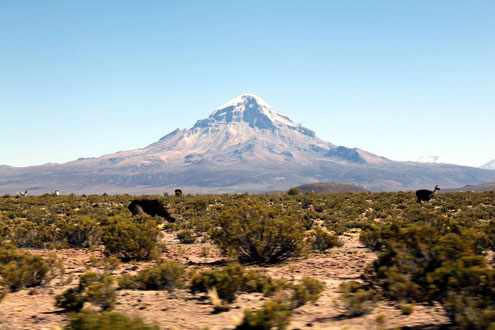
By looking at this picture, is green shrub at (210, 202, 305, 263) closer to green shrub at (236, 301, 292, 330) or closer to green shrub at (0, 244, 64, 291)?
green shrub at (0, 244, 64, 291)

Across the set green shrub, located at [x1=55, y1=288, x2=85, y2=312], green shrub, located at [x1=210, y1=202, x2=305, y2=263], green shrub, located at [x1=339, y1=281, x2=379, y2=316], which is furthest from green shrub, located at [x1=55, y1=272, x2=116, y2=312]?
green shrub, located at [x1=210, y1=202, x2=305, y2=263]

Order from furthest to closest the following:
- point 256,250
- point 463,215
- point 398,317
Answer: point 463,215, point 256,250, point 398,317

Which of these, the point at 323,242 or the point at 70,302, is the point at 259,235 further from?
the point at 70,302

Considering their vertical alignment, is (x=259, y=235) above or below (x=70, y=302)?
above

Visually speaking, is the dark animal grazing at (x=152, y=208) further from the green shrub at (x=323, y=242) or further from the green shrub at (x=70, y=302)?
the green shrub at (x=70, y=302)

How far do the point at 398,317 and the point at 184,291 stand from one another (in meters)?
4.67

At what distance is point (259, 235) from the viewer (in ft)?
40.9

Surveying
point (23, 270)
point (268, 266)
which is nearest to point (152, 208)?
point (268, 266)

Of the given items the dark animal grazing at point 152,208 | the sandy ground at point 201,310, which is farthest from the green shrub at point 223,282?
the dark animal grazing at point 152,208

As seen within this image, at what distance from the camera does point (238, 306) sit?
7906 mm

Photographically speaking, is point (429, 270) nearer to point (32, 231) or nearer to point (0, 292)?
point (0, 292)

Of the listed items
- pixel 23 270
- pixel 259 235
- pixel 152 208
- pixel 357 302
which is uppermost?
pixel 152 208

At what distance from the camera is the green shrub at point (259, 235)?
39.9 feet

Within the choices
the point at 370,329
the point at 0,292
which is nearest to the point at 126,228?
the point at 0,292
